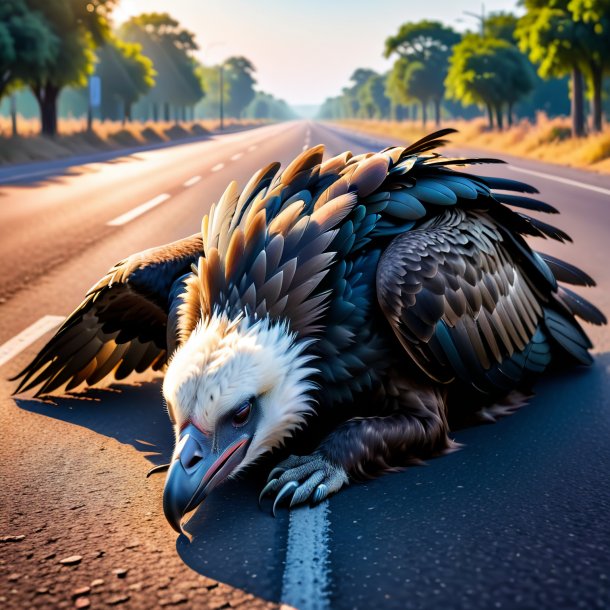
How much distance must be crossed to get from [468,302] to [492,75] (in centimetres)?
4113

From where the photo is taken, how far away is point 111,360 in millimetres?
4242

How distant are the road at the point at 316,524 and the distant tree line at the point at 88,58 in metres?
25.4

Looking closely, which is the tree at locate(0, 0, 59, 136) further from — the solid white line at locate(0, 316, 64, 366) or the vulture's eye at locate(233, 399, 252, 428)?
the vulture's eye at locate(233, 399, 252, 428)

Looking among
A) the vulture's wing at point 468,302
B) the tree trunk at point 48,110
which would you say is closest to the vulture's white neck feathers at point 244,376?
the vulture's wing at point 468,302

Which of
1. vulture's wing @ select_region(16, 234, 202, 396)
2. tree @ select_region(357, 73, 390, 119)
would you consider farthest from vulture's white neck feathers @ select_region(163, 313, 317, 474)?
tree @ select_region(357, 73, 390, 119)

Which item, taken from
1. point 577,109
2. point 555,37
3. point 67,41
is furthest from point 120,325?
point 67,41

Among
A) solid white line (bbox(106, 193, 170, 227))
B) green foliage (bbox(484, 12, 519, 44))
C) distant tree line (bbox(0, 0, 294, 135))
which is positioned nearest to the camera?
solid white line (bbox(106, 193, 170, 227))

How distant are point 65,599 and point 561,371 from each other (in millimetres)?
3067

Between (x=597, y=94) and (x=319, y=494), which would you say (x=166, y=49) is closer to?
(x=597, y=94)

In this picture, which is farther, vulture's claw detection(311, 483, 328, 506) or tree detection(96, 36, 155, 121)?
tree detection(96, 36, 155, 121)

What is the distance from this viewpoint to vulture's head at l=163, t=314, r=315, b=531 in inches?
98.0

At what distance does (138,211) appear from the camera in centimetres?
1220

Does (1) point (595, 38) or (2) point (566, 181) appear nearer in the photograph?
(2) point (566, 181)

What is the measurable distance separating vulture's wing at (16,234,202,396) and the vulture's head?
107cm
